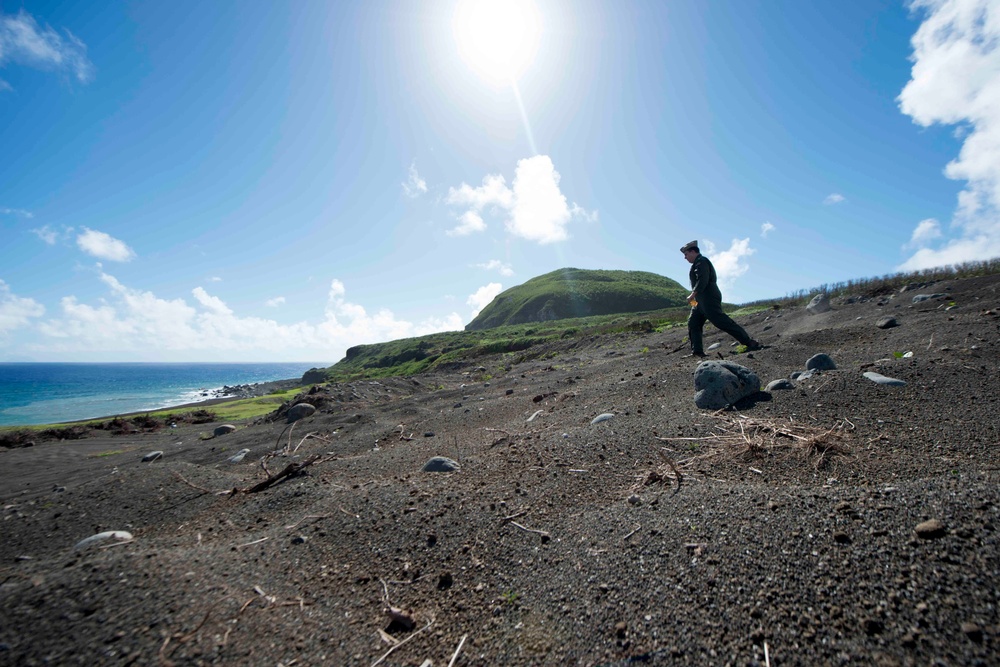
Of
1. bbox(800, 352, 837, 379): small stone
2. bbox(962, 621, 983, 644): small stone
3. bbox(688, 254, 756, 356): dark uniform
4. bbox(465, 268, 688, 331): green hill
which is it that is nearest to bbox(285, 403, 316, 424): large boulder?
bbox(688, 254, 756, 356): dark uniform

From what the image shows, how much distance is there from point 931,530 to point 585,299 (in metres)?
73.3

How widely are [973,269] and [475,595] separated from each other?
21.4 metres

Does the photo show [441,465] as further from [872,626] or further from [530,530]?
[872,626]

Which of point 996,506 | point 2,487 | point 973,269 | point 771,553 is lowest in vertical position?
point 2,487

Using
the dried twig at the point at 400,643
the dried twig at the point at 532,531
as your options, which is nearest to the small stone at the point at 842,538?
the dried twig at the point at 532,531

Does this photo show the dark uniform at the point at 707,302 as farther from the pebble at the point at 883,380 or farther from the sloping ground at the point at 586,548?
the pebble at the point at 883,380

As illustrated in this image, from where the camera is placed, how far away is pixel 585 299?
2901 inches

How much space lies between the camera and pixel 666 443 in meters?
3.97

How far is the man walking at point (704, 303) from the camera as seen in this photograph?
777 centimetres

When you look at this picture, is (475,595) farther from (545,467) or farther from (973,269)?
(973,269)

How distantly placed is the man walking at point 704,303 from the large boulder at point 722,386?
9.64ft

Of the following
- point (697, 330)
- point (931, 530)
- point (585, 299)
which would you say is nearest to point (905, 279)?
point (697, 330)

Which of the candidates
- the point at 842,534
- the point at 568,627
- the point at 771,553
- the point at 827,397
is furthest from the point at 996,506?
the point at 827,397

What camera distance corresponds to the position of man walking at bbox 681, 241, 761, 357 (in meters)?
7.77
